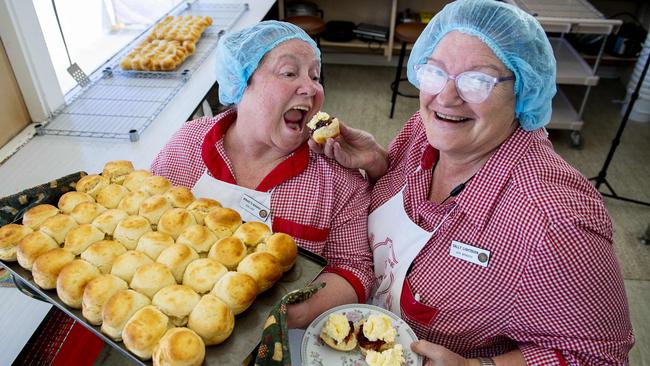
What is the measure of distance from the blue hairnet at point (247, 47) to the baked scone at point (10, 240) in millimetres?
→ 820

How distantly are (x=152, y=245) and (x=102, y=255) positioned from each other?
125 mm

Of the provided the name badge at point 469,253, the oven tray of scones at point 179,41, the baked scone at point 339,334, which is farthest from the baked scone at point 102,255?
the oven tray of scones at point 179,41

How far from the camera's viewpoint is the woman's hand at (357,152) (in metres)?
1.71

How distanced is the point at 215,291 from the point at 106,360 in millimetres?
733

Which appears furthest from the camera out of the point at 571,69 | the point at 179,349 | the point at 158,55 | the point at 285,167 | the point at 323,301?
the point at 571,69

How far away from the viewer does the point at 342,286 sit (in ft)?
4.99

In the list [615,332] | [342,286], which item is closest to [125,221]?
[342,286]

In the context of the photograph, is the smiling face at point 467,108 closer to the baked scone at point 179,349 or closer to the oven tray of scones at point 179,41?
the baked scone at point 179,349

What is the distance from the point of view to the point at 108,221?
135 centimetres

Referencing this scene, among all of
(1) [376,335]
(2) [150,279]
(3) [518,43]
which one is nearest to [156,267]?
(2) [150,279]

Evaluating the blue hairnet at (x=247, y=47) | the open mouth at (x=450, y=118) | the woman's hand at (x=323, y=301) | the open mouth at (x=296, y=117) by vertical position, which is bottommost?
the woman's hand at (x=323, y=301)

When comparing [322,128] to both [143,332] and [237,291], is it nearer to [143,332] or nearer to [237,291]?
[237,291]

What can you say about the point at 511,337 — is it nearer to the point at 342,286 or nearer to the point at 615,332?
the point at 615,332

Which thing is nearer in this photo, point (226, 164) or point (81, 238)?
point (81, 238)
